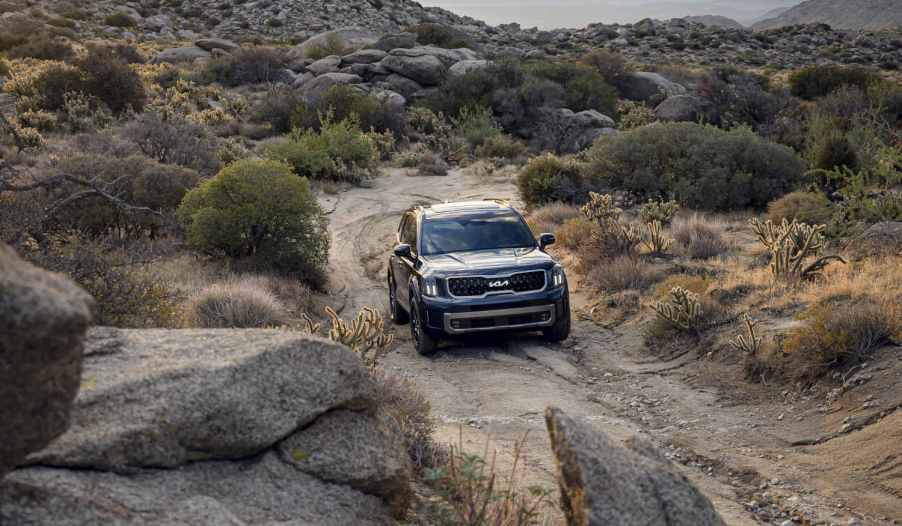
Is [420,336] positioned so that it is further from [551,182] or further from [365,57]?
[365,57]

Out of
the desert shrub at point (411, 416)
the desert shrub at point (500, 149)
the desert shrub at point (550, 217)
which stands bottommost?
the desert shrub at point (500, 149)

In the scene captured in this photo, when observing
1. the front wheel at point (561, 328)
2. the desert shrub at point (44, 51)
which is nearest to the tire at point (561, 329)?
the front wheel at point (561, 328)

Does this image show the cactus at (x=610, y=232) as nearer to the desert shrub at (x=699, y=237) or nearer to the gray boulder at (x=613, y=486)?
the desert shrub at (x=699, y=237)

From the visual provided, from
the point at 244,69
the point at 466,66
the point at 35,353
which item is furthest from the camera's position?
the point at 244,69

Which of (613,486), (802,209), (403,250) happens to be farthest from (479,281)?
(802,209)

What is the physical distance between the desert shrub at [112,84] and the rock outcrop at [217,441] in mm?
28081

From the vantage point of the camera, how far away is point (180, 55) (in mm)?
48656

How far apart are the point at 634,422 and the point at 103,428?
20.3ft

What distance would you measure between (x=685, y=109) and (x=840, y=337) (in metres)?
26.3

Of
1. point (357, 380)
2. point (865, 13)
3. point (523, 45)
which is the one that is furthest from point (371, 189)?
point (865, 13)

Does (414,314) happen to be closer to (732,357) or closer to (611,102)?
(732,357)

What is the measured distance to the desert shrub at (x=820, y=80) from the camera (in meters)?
41.3

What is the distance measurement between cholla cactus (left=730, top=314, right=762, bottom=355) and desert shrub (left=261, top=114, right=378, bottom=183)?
17.2m

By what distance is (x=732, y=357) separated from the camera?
10.7 meters
